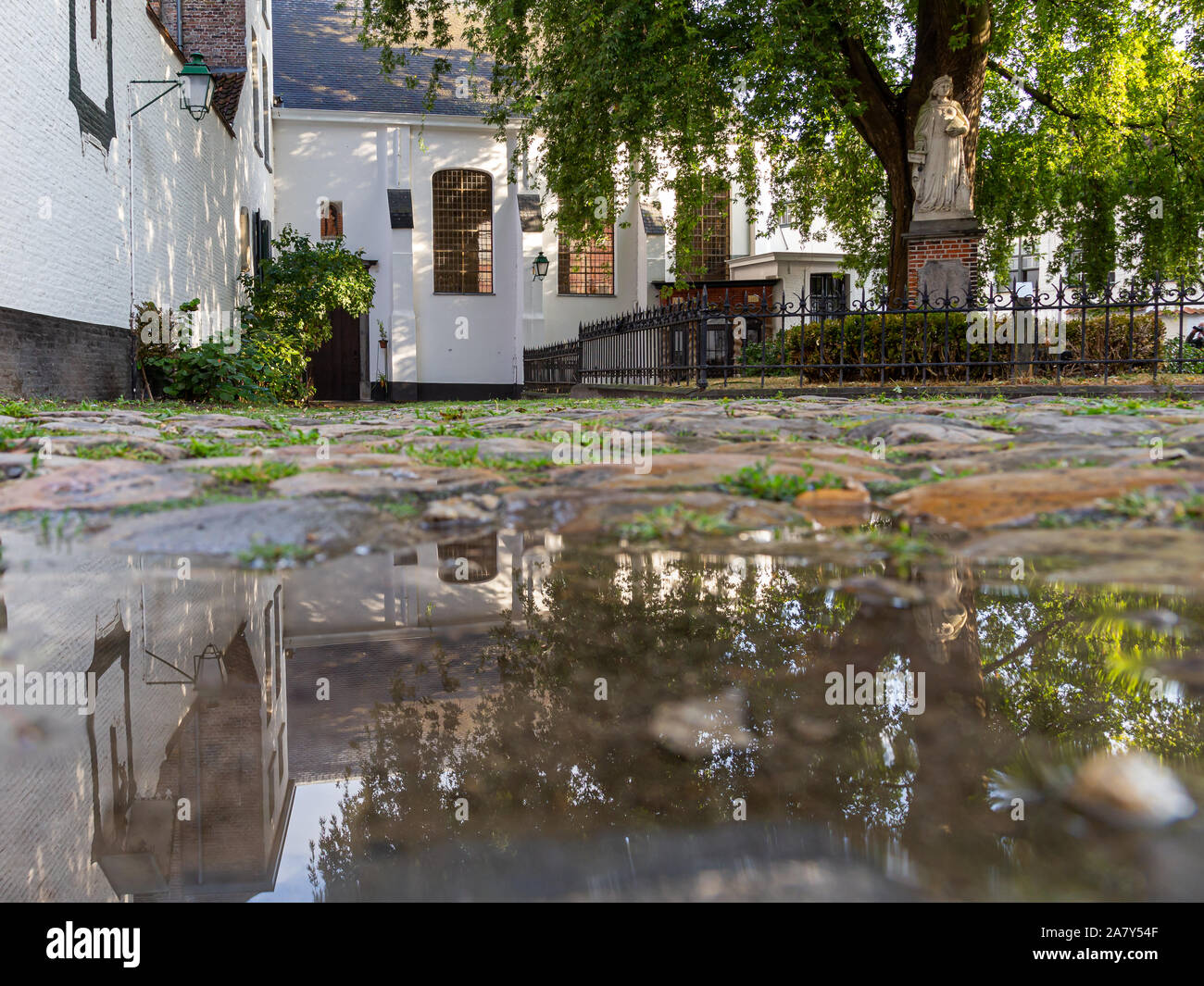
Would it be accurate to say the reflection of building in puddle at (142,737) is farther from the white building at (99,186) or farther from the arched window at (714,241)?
the arched window at (714,241)

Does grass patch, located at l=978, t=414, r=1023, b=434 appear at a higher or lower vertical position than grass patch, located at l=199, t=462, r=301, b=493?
higher

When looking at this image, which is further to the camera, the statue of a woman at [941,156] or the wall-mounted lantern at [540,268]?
the wall-mounted lantern at [540,268]

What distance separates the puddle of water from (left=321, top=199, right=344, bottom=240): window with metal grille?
A: 937 inches

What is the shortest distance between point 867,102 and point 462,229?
45.4ft

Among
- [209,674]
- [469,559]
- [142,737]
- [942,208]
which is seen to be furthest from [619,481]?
[942,208]

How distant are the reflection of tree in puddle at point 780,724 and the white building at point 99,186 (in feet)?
23.8

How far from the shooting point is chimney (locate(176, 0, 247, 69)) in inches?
658

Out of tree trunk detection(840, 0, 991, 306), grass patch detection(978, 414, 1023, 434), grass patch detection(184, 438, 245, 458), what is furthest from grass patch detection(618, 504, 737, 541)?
tree trunk detection(840, 0, 991, 306)

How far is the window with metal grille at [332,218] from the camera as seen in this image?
2439 centimetres

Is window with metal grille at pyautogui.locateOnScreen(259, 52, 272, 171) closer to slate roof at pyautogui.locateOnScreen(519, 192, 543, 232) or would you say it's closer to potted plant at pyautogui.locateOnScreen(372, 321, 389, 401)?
potted plant at pyautogui.locateOnScreen(372, 321, 389, 401)

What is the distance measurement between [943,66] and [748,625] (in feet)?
43.5

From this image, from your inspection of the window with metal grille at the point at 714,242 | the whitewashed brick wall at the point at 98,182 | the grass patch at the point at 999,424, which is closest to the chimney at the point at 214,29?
the whitewashed brick wall at the point at 98,182

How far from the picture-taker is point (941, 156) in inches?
514
